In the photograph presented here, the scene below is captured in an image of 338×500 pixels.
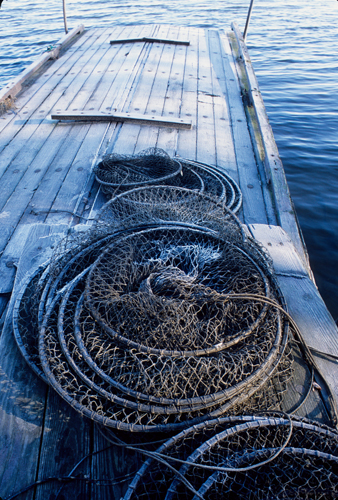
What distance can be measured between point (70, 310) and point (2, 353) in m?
0.56

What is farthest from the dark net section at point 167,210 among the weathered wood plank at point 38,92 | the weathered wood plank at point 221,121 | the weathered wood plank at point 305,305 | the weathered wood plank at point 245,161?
the weathered wood plank at point 38,92

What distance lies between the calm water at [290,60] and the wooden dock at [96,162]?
76.8 inches

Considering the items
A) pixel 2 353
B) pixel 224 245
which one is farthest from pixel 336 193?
pixel 2 353

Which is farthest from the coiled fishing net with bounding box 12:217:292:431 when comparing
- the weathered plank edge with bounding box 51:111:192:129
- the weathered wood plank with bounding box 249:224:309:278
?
the weathered plank edge with bounding box 51:111:192:129

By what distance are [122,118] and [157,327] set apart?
13.1 ft

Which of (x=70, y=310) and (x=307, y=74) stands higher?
(x=307, y=74)

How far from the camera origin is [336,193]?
6.42m

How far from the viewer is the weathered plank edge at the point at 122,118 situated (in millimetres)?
4934

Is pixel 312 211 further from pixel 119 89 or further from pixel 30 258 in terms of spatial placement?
pixel 30 258

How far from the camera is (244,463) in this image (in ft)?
5.10

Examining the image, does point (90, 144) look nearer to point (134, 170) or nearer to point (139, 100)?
point (134, 170)

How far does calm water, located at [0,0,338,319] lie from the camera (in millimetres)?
6062

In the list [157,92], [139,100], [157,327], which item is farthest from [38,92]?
[157,327]

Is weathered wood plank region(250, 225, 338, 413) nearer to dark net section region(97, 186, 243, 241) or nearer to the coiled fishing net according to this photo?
the coiled fishing net
